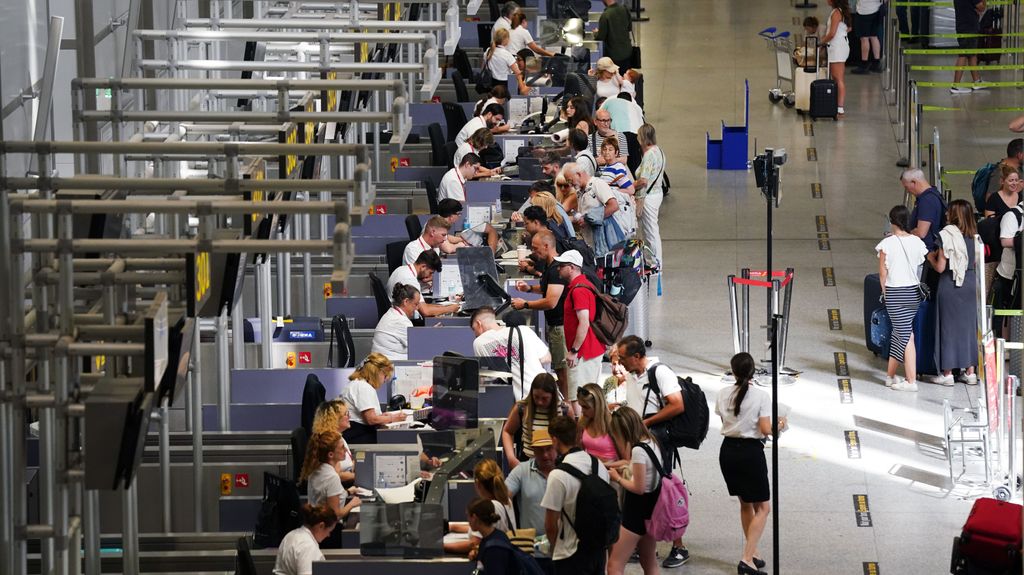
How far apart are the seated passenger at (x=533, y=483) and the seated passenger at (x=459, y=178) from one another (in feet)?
19.6

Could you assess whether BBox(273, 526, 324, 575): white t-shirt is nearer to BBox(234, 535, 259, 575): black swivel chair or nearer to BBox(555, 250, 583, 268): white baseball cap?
BBox(234, 535, 259, 575): black swivel chair

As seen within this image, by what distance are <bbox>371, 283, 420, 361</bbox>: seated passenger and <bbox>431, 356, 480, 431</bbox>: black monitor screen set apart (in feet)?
4.40

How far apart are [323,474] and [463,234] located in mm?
5004

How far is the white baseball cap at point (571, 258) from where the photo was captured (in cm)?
1242

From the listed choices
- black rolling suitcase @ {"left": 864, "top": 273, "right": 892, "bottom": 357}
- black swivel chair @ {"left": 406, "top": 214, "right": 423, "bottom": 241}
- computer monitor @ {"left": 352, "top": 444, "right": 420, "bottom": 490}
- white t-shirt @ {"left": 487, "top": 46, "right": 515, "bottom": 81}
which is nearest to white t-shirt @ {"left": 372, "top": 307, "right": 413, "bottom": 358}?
computer monitor @ {"left": 352, "top": 444, "right": 420, "bottom": 490}

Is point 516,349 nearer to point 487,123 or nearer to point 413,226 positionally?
point 413,226

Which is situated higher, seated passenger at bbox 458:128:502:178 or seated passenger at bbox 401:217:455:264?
seated passenger at bbox 458:128:502:178

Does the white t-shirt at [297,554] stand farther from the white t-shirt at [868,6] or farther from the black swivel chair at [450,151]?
the white t-shirt at [868,6]

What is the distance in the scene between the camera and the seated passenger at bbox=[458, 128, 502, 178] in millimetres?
15891

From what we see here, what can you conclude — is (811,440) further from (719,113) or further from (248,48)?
(719,113)

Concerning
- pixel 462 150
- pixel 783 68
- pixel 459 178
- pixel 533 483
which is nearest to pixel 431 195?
pixel 459 178

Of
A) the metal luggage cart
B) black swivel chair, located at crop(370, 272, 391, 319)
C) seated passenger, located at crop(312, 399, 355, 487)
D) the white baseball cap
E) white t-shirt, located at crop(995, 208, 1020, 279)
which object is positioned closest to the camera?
seated passenger, located at crop(312, 399, 355, 487)

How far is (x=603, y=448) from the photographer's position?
9.98m

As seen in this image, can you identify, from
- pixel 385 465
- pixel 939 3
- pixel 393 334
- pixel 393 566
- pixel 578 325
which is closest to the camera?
pixel 393 566
